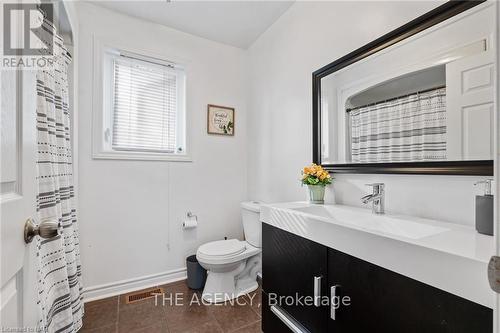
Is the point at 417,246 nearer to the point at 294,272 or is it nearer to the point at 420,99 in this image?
the point at 294,272

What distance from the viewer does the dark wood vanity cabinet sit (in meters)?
0.68

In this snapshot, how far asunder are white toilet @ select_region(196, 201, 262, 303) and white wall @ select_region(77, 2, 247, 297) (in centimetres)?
41

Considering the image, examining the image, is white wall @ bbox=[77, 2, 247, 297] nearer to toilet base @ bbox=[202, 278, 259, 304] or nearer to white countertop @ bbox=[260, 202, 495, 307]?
toilet base @ bbox=[202, 278, 259, 304]

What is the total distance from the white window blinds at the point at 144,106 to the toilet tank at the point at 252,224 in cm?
98

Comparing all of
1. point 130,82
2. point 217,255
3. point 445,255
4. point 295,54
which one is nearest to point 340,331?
point 445,255

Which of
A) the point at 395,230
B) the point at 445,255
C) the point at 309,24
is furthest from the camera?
the point at 309,24

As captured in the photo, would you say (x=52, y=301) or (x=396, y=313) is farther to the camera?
(x=52, y=301)

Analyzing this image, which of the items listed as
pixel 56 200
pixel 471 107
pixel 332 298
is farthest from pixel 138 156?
pixel 471 107

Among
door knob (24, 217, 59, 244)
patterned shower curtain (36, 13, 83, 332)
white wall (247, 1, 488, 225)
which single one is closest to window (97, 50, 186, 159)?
patterned shower curtain (36, 13, 83, 332)

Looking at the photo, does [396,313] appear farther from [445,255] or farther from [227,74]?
[227,74]

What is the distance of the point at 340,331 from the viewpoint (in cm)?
100

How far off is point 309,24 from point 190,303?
2.42 metres

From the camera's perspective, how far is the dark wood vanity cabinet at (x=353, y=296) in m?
0.68

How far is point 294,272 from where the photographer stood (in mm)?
1247
